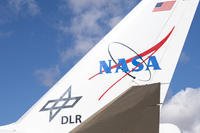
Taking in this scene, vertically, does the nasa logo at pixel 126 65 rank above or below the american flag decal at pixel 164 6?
below

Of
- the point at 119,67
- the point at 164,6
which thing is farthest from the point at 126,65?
the point at 164,6

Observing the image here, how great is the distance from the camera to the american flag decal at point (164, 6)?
10.6 metres

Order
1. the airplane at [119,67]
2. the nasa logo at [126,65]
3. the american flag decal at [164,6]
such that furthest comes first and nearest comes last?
the american flag decal at [164,6]
the nasa logo at [126,65]
the airplane at [119,67]

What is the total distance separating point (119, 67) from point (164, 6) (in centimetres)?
228

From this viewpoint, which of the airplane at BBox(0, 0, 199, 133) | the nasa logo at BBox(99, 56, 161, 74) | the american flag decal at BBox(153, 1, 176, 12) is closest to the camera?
the airplane at BBox(0, 0, 199, 133)

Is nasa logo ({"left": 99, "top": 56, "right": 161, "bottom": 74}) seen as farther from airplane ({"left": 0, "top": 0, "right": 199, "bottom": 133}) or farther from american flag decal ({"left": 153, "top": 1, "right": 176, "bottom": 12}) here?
american flag decal ({"left": 153, "top": 1, "right": 176, "bottom": 12})

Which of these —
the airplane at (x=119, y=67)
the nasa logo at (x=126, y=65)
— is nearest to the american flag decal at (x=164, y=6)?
the airplane at (x=119, y=67)

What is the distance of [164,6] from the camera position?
10641 mm

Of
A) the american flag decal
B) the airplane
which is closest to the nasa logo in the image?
the airplane

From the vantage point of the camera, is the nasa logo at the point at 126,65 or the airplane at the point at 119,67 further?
the nasa logo at the point at 126,65

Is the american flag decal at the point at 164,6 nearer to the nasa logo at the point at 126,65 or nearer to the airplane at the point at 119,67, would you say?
the airplane at the point at 119,67

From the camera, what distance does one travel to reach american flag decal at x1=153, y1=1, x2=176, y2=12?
10.6 meters

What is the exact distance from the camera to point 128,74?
1013 cm

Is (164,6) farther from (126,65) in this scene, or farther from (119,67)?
(119,67)
